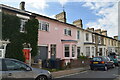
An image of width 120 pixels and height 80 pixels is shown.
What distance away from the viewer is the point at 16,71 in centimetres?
659

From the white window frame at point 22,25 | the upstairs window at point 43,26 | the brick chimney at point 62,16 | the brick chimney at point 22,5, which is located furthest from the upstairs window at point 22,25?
the brick chimney at point 62,16

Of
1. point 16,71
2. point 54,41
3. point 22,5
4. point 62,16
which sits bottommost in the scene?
point 16,71

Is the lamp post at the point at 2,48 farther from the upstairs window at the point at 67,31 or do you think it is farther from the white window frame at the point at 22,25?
the upstairs window at the point at 67,31

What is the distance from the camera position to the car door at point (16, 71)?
639 centimetres

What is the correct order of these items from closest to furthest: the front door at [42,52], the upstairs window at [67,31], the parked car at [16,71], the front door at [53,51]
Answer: the parked car at [16,71]
the front door at [42,52]
the front door at [53,51]
the upstairs window at [67,31]

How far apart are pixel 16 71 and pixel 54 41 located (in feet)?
38.1

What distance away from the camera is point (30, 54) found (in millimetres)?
14078

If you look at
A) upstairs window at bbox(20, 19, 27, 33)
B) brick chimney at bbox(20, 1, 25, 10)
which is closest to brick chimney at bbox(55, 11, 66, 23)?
brick chimney at bbox(20, 1, 25, 10)

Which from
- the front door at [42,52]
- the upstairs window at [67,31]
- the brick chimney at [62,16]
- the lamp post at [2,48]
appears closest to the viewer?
the lamp post at [2,48]

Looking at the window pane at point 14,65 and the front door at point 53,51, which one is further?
the front door at point 53,51

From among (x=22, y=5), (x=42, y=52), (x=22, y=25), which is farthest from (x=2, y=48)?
(x=22, y=5)

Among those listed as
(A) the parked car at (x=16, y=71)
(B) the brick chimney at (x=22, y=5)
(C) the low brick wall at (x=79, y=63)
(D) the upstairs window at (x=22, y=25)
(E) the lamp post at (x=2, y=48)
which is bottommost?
(C) the low brick wall at (x=79, y=63)

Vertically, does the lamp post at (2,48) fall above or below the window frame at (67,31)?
below

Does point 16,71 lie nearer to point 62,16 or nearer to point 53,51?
point 53,51
